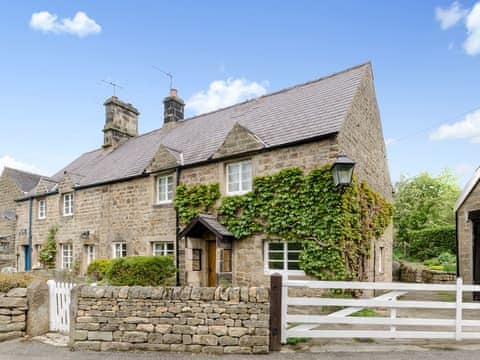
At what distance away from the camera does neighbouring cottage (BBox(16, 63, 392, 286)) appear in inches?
445

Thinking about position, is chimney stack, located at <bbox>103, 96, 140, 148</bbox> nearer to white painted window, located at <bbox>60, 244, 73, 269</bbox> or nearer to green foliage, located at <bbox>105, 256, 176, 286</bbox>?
white painted window, located at <bbox>60, 244, 73, 269</bbox>

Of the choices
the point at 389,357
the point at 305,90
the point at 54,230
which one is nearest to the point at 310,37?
the point at 305,90

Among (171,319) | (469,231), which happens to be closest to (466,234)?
(469,231)

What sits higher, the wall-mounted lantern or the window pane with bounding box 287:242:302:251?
the wall-mounted lantern

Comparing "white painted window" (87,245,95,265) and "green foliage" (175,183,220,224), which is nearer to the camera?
"green foliage" (175,183,220,224)

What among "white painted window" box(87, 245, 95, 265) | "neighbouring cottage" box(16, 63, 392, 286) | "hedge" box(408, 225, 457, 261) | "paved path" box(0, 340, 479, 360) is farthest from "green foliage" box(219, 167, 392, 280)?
"hedge" box(408, 225, 457, 261)

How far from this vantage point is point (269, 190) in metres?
11.3

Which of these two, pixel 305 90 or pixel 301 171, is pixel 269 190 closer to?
pixel 301 171

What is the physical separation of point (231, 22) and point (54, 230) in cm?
1508

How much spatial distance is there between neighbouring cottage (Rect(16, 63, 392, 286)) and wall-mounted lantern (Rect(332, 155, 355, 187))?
0.69 metres

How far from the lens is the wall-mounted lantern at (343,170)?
31.2 ft

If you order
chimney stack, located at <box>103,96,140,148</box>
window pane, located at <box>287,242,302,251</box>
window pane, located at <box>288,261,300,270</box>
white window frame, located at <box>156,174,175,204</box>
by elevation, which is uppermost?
chimney stack, located at <box>103,96,140,148</box>

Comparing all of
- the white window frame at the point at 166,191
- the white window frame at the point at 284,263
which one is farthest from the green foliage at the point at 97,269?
the white window frame at the point at 284,263

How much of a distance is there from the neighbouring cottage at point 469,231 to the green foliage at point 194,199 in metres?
9.14
